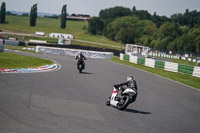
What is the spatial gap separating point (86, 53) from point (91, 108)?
128ft

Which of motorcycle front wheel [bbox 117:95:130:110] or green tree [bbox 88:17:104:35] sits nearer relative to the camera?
motorcycle front wheel [bbox 117:95:130:110]

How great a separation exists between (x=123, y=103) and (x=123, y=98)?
17 cm

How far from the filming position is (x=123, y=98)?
12023mm

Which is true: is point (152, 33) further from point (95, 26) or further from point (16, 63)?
point (16, 63)

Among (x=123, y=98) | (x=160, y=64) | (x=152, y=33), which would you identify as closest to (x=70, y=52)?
(x=160, y=64)

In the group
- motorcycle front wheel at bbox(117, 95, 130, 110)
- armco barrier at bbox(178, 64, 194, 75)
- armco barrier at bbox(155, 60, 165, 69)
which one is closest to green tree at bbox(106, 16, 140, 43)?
armco barrier at bbox(155, 60, 165, 69)

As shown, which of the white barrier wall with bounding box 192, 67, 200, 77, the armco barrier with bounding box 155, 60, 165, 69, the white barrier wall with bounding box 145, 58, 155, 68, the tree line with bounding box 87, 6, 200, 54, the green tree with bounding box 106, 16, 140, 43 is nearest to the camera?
the white barrier wall with bounding box 192, 67, 200, 77

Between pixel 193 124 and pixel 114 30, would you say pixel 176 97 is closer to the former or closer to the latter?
pixel 193 124

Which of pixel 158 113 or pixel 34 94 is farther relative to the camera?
pixel 34 94

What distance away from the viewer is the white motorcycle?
1171 cm

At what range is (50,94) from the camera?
13797 millimetres

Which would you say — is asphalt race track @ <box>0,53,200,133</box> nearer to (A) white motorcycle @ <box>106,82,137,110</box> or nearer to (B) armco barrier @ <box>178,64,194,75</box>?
(A) white motorcycle @ <box>106,82,137,110</box>

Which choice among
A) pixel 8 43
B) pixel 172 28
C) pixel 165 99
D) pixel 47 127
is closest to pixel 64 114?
pixel 47 127

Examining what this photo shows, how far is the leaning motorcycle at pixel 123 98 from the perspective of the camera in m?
11.7
